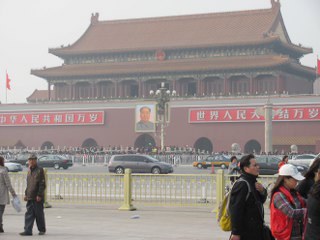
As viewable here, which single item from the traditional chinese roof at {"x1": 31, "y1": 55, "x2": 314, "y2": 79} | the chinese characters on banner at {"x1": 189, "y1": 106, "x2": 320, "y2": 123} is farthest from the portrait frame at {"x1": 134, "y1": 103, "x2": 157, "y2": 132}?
the traditional chinese roof at {"x1": 31, "y1": 55, "x2": 314, "y2": 79}

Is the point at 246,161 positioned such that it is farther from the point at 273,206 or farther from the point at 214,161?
the point at 214,161

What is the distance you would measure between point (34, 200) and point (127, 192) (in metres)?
3.98

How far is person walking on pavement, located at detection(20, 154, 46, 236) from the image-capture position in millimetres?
11117

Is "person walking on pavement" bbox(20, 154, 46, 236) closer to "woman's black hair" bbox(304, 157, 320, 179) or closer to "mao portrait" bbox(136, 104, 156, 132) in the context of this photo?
"woman's black hair" bbox(304, 157, 320, 179)

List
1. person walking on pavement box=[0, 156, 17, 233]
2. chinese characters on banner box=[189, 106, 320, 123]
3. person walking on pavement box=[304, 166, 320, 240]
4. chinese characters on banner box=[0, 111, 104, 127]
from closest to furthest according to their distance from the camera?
person walking on pavement box=[304, 166, 320, 240]
person walking on pavement box=[0, 156, 17, 233]
chinese characters on banner box=[189, 106, 320, 123]
chinese characters on banner box=[0, 111, 104, 127]

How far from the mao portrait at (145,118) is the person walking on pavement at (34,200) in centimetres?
3746

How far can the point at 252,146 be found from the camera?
46.7 metres

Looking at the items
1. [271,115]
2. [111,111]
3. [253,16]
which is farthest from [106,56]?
[271,115]

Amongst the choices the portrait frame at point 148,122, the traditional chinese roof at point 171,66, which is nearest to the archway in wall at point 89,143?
the portrait frame at point 148,122

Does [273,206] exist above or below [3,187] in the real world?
above

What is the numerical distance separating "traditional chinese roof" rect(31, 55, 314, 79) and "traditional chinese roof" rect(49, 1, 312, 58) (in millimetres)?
1089

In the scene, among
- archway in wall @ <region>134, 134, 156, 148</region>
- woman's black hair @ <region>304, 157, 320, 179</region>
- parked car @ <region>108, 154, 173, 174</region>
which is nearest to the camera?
woman's black hair @ <region>304, 157, 320, 179</region>

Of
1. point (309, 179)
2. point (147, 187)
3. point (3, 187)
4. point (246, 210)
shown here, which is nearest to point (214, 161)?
point (147, 187)

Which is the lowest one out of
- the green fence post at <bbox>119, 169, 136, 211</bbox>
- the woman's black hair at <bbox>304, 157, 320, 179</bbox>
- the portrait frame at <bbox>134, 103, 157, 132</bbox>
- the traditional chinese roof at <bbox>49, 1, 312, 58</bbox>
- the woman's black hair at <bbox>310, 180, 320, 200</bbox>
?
the green fence post at <bbox>119, 169, 136, 211</bbox>
